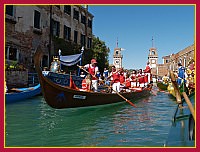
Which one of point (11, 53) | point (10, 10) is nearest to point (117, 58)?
point (11, 53)

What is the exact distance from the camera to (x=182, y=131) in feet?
9.72

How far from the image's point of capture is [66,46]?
1653 centimetres

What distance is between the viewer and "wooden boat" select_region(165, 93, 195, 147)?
270 cm

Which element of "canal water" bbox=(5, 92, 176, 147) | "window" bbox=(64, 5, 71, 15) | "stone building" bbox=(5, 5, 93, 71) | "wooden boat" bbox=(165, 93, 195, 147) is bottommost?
"canal water" bbox=(5, 92, 176, 147)

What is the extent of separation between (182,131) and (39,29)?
477 inches

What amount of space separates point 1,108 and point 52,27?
1241 cm

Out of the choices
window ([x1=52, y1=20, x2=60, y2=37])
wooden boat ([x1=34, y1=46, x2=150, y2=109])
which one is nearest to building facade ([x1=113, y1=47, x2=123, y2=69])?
window ([x1=52, y1=20, x2=60, y2=37])

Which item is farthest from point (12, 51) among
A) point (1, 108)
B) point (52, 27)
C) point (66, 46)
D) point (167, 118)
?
point (1, 108)

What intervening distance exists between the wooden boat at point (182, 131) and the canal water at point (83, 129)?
2.71 ft

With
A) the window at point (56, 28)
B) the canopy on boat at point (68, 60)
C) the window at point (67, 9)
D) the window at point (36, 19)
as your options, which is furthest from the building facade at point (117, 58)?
the canopy on boat at point (68, 60)

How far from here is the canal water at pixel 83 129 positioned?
404cm

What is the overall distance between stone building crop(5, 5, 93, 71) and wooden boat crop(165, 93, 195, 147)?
367 inches

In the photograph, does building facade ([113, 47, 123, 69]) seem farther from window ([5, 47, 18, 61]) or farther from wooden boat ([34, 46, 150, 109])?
wooden boat ([34, 46, 150, 109])

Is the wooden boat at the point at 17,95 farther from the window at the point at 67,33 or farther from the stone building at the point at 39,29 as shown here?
the window at the point at 67,33
